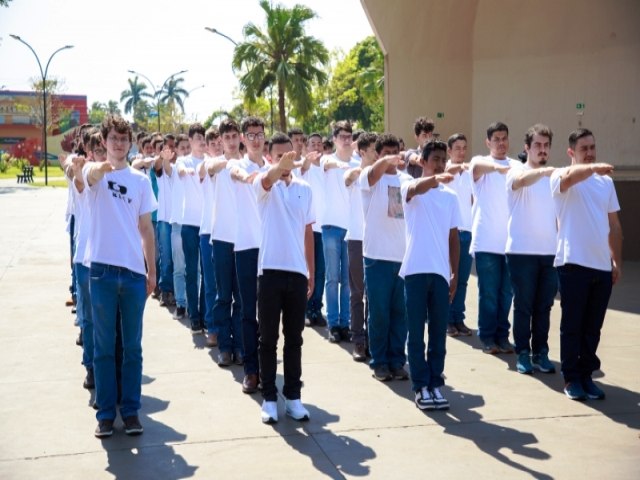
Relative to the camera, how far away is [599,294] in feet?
21.4

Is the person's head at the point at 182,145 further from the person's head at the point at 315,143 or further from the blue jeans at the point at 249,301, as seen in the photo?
the blue jeans at the point at 249,301

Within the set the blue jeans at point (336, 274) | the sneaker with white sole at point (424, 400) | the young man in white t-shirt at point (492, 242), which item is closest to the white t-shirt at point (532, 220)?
the young man in white t-shirt at point (492, 242)

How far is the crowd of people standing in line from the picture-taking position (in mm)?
5715

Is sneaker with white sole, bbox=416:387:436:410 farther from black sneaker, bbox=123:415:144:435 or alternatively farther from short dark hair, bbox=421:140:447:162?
black sneaker, bbox=123:415:144:435

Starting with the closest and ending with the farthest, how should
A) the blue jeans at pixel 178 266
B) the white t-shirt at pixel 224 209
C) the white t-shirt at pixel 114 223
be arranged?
1. the white t-shirt at pixel 114 223
2. the white t-shirt at pixel 224 209
3. the blue jeans at pixel 178 266

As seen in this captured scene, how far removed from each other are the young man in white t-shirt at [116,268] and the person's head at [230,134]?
1.71 metres

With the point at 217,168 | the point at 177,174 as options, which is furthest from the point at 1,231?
the point at 217,168

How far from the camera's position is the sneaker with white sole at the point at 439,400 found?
245 inches

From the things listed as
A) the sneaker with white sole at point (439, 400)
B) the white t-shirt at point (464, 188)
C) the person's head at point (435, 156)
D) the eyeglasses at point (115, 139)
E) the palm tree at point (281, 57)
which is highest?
the palm tree at point (281, 57)

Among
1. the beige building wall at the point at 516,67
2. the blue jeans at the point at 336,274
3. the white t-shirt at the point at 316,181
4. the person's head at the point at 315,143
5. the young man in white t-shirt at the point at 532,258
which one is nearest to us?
the young man in white t-shirt at the point at 532,258

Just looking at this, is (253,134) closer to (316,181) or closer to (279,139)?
(279,139)

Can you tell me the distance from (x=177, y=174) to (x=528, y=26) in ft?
37.9

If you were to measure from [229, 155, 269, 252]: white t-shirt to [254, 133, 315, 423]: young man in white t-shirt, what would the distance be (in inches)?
26.4

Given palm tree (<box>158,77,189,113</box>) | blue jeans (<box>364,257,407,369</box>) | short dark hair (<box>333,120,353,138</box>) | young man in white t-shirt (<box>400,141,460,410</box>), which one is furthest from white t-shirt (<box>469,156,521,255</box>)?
palm tree (<box>158,77,189,113</box>)
